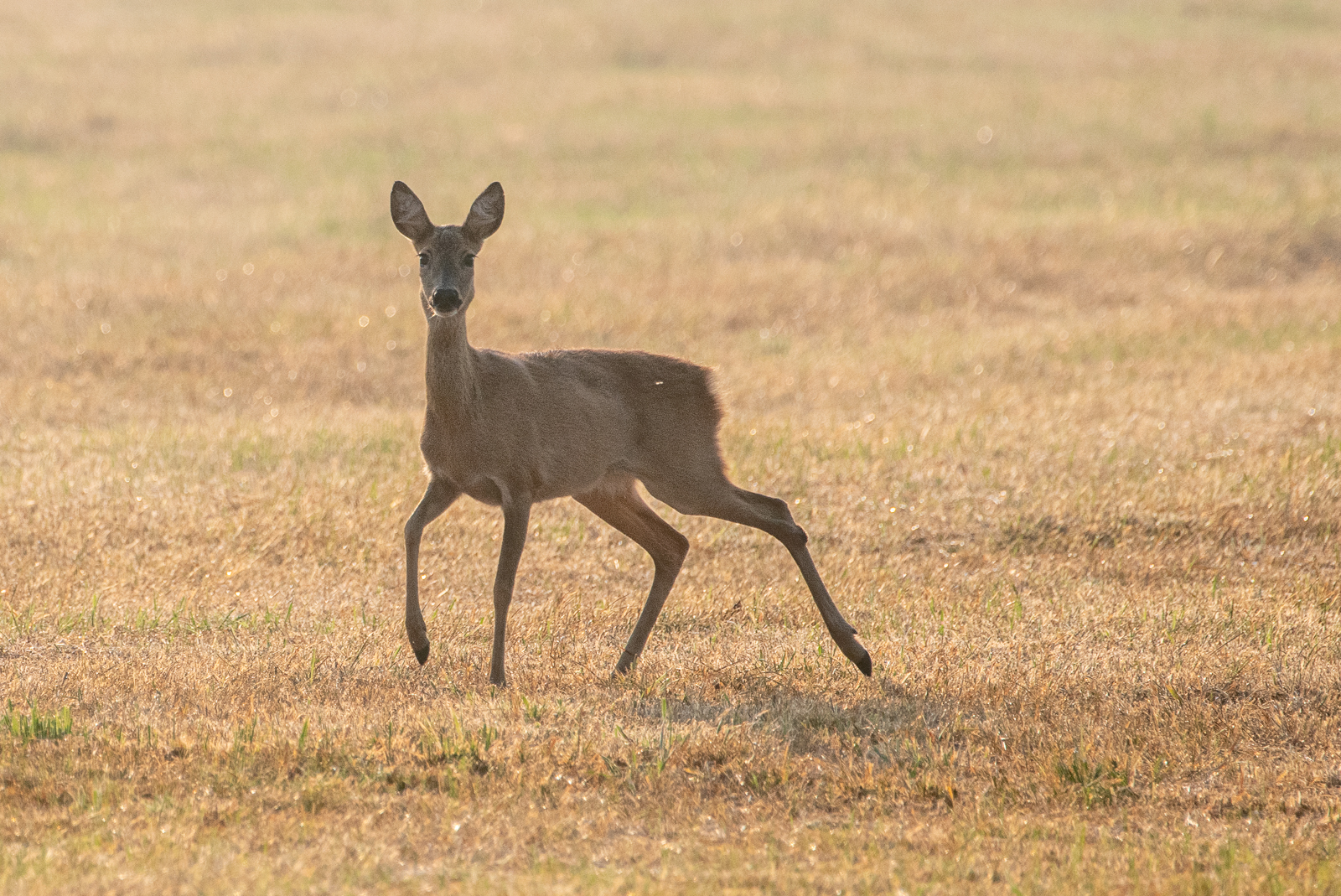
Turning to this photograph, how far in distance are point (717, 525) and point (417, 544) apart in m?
3.10

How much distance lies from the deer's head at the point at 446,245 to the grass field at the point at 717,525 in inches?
62.5

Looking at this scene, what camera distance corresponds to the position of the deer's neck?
21.7 ft

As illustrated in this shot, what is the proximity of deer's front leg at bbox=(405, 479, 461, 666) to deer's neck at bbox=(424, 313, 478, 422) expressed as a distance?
31 centimetres

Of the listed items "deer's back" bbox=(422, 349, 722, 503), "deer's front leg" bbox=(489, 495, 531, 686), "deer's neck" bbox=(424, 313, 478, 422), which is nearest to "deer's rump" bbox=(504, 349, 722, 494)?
"deer's back" bbox=(422, 349, 722, 503)

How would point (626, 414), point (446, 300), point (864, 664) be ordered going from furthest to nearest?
point (626, 414) < point (864, 664) < point (446, 300)

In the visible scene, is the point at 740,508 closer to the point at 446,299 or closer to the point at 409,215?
the point at 446,299

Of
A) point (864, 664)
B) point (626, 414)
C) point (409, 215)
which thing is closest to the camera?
point (409, 215)

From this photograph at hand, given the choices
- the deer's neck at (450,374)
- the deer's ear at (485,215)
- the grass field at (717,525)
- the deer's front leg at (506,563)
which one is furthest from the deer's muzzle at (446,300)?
the grass field at (717,525)

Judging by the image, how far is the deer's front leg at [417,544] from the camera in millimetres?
6656

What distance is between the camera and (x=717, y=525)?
31.2 ft

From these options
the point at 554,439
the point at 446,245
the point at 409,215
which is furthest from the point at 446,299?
the point at 554,439

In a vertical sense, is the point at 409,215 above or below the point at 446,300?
above

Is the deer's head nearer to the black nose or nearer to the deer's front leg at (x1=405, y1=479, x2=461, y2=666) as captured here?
the black nose

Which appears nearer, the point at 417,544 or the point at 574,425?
the point at 417,544
